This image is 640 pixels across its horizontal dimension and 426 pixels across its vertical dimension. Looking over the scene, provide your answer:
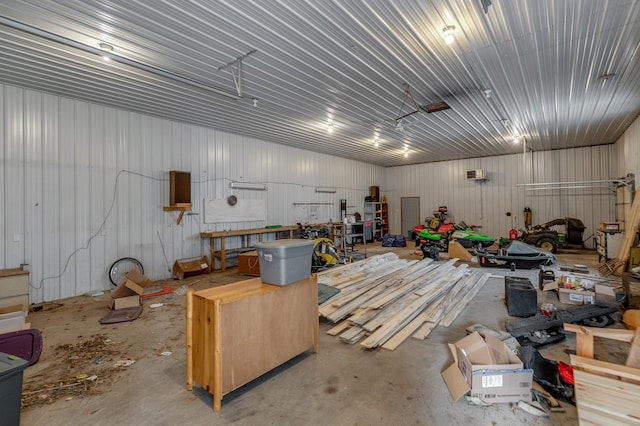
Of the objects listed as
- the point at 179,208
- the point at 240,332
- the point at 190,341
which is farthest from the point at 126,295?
the point at 240,332

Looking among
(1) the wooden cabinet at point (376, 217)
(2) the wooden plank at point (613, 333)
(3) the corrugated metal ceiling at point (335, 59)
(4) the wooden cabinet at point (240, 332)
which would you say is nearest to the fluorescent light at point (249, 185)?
(3) the corrugated metal ceiling at point (335, 59)

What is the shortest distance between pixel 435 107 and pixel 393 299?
387 cm

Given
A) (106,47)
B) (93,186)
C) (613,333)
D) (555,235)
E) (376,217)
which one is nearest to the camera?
(613,333)

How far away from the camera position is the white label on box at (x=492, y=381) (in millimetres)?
2215

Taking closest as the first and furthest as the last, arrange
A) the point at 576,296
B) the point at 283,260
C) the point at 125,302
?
the point at 283,260 < the point at 576,296 < the point at 125,302

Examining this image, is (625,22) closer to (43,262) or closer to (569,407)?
(569,407)

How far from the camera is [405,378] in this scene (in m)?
2.56

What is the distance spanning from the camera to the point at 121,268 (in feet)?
19.1

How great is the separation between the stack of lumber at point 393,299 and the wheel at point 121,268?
3822mm

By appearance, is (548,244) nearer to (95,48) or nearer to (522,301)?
(522,301)

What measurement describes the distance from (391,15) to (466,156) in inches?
379

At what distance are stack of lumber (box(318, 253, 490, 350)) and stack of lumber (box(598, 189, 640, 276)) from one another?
2645 mm

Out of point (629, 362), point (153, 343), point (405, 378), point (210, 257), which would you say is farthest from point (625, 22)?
point (210, 257)

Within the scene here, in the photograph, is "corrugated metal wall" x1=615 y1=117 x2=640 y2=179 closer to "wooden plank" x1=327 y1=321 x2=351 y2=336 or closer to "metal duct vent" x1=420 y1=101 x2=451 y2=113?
"metal duct vent" x1=420 y1=101 x2=451 y2=113
